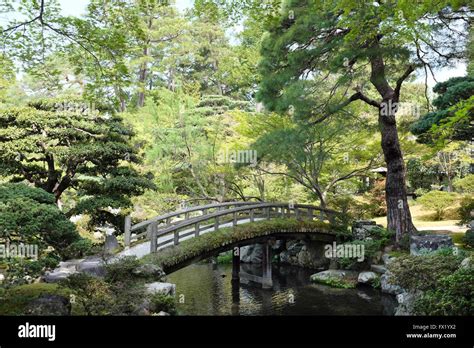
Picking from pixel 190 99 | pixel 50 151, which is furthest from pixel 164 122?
pixel 50 151

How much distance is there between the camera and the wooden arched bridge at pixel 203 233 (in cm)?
910

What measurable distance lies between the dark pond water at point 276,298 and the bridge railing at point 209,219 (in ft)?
4.87

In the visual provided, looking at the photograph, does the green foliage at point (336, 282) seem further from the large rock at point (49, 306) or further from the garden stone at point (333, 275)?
the large rock at point (49, 306)

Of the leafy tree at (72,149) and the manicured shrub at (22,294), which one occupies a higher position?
the leafy tree at (72,149)

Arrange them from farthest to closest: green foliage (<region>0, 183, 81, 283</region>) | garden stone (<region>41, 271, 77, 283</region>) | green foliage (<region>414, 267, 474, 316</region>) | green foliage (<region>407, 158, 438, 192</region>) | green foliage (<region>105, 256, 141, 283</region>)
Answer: green foliage (<region>407, 158, 438, 192</region>) → green foliage (<region>105, 256, 141, 283</region>) → garden stone (<region>41, 271, 77, 283</region>) → green foliage (<region>414, 267, 474, 316</region>) → green foliage (<region>0, 183, 81, 283</region>)

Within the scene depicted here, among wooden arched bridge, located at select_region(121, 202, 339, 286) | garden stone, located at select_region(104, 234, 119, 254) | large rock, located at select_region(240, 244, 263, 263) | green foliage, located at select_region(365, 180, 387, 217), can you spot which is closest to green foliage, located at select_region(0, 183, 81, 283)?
wooden arched bridge, located at select_region(121, 202, 339, 286)

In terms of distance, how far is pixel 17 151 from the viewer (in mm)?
9523

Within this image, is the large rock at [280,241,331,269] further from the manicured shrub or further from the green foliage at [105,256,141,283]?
the manicured shrub

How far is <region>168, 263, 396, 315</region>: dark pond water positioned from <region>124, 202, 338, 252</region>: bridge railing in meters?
1.48

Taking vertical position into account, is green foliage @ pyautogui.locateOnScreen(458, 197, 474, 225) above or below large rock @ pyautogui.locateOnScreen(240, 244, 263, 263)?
above

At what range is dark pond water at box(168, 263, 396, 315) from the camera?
9.20 metres

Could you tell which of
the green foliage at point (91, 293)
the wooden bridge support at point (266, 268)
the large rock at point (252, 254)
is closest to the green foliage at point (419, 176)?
the large rock at point (252, 254)

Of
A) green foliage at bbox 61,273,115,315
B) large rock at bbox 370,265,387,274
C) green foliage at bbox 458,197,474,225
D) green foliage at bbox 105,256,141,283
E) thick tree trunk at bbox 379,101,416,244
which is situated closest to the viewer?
green foliage at bbox 61,273,115,315

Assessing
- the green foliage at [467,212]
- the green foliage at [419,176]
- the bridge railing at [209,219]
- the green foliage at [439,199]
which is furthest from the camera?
the green foliage at [419,176]
